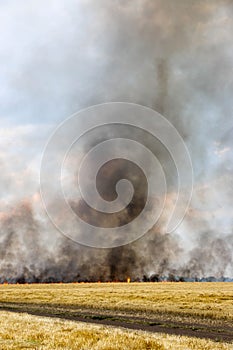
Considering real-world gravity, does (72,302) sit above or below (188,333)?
above

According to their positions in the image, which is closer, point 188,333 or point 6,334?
point 6,334

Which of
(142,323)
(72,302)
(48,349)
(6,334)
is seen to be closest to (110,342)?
(48,349)

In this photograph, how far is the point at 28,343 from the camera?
51.3 feet

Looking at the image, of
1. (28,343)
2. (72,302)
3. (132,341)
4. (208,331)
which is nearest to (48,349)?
(28,343)

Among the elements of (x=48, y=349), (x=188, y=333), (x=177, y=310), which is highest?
(x=177, y=310)

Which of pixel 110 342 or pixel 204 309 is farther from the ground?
pixel 204 309

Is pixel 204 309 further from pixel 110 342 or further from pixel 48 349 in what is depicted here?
pixel 48 349

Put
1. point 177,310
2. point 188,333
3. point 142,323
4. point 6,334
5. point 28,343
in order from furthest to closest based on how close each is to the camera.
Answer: point 177,310 → point 142,323 → point 188,333 → point 6,334 → point 28,343

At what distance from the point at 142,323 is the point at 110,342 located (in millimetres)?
14227

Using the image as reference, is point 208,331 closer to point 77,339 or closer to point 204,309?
point 77,339

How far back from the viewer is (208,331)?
24.3 meters

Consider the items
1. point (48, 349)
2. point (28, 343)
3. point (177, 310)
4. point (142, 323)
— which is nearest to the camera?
point (48, 349)

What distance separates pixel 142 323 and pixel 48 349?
55.2 ft

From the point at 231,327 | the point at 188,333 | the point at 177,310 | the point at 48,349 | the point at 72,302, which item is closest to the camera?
the point at 48,349
